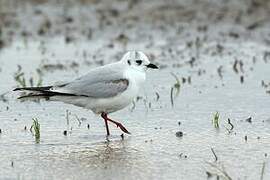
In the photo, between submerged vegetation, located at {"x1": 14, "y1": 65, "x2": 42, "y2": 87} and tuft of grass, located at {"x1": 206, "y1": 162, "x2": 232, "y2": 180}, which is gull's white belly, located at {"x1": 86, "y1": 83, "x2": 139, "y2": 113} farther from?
submerged vegetation, located at {"x1": 14, "y1": 65, "x2": 42, "y2": 87}

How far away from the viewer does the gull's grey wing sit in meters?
7.60

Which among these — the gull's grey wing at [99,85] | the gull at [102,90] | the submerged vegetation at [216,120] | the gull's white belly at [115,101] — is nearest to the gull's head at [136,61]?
the gull at [102,90]

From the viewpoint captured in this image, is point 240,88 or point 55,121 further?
point 240,88

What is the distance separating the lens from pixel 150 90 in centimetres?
990

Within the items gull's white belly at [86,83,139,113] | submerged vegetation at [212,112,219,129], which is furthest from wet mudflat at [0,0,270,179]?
gull's white belly at [86,83,139,113]

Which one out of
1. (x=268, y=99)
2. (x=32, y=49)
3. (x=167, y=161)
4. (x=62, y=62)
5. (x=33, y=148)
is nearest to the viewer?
(x=167, y=161)

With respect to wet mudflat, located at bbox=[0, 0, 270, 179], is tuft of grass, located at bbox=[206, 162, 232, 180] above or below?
below

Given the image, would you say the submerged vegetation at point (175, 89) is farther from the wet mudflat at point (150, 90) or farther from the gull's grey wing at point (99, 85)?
the gull's grey wing at point (99, 85)

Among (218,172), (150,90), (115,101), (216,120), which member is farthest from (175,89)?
(218,172)

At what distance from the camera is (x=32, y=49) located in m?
13.3

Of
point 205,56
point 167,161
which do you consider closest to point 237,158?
point 167,161

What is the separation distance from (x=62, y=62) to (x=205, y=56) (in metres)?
2.12

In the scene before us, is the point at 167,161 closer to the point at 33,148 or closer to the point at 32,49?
the point at 33,148

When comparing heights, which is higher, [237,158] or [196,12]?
[196,12]
